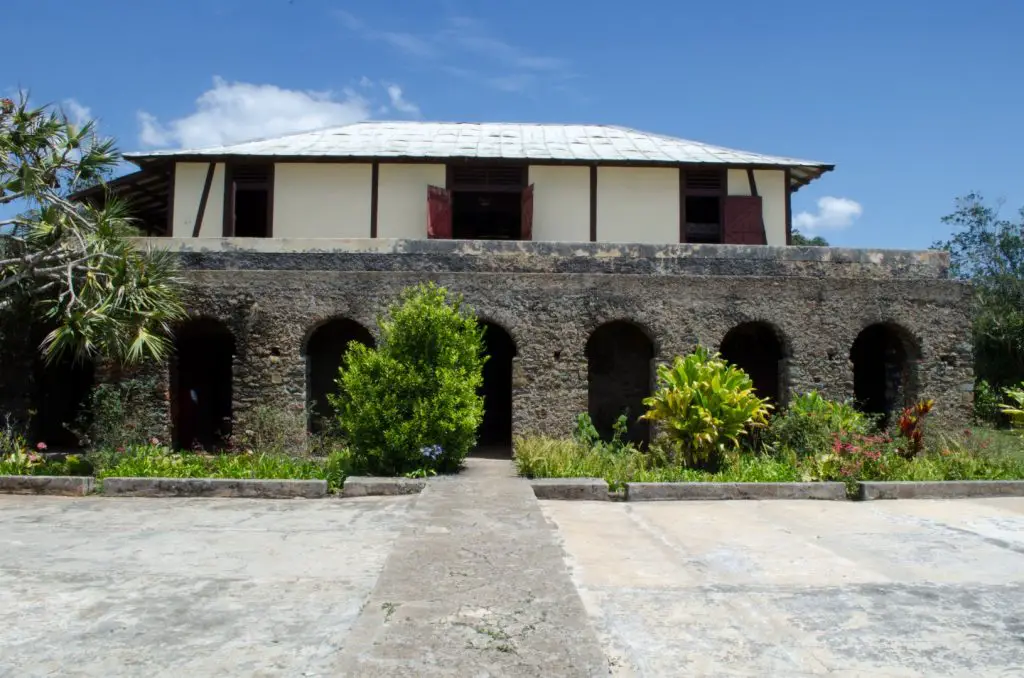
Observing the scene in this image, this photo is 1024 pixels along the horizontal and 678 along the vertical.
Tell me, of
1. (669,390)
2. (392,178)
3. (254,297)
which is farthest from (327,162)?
(669,390)

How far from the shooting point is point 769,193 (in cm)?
1559

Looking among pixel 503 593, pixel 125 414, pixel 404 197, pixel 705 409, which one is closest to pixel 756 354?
pixel 705 409

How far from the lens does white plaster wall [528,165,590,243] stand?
14.9m

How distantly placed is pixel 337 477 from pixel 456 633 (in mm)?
5595

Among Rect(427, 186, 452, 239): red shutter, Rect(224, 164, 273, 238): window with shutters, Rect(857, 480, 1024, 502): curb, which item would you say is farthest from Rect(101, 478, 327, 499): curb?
Rect(224, 164, 273, 238): window with shutters

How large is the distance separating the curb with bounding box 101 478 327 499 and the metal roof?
7.85 m

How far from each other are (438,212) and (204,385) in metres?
5.36

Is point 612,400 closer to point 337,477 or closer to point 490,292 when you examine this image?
point 490,292

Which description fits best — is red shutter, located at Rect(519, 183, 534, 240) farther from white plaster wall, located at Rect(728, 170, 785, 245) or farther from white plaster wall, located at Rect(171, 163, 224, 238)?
white plaster wall, located at Rect(171, 163, 224, 238)

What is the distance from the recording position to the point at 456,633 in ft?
11.6

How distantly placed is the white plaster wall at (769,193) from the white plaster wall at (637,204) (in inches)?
54.7

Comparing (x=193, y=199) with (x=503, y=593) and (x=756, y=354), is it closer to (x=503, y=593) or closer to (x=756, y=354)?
(x=756, y=354)

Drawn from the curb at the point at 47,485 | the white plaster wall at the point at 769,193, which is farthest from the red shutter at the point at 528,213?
the curb at the point at 47,485

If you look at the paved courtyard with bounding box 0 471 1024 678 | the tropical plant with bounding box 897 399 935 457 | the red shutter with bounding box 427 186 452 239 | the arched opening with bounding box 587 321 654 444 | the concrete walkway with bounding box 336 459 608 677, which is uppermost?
the red shutter with bounding box 427 186 452 239
